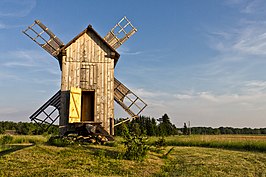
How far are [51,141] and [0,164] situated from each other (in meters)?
3.20

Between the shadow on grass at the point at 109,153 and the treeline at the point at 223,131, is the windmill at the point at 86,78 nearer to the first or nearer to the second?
the shadow on grass at the point at 109,153

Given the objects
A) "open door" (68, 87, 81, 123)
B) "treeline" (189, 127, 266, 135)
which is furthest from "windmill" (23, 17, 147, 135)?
"treeline" (189, 127, 266, 135)

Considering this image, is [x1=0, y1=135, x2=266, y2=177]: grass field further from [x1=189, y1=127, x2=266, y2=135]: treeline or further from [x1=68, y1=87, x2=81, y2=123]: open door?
[x1=189, y1=127, x2=266, y2=135]: treeline

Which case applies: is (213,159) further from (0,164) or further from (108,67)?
(0,164)

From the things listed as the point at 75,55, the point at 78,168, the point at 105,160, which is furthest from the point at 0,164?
the point at 75,55

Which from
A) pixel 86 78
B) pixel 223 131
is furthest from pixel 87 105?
pixel 223 131

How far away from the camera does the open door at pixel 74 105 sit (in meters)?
13.1

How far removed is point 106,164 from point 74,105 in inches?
191

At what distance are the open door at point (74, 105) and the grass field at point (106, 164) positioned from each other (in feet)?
6.82

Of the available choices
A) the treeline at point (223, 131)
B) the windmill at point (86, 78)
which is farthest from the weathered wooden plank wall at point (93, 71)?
the treeline at point (223, 131)

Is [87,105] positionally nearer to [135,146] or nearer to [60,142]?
[60,142]

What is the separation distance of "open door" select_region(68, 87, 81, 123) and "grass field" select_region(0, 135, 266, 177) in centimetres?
208

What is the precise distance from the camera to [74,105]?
1332cm

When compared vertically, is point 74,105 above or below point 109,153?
above
